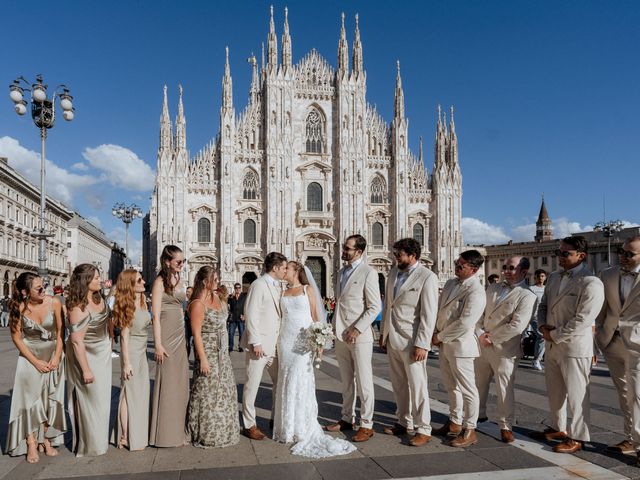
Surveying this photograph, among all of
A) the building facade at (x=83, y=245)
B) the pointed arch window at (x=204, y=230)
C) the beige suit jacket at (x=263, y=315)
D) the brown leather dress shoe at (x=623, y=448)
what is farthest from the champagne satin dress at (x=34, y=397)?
the building facade at (x=83, y=245)

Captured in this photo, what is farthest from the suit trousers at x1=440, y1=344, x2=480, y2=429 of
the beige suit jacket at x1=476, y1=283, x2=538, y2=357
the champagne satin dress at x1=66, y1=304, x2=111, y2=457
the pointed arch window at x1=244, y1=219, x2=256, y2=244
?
the pointed arch window at x1=244, y1=219, x2=256, y2=244

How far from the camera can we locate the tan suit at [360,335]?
5.59 m

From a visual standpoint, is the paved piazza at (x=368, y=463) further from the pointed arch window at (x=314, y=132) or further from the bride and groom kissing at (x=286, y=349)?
the pointed arch window at (x=314, y=132)

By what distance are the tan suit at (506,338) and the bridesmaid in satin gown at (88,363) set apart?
13.3 feet

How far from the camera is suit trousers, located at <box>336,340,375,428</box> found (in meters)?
5.58

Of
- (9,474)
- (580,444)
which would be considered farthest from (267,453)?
(580,444)

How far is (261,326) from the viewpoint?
5637mm

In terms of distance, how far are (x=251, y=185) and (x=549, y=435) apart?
32395 millimetres

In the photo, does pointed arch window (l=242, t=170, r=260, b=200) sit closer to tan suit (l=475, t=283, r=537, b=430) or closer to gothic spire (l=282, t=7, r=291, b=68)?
gothic spire (l=282, t=7, r=291, b=68)

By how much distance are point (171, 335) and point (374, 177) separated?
34143 mm

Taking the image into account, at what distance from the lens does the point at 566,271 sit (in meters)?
5.53

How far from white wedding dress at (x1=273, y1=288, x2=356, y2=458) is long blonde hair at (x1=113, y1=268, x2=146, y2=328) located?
5.06 feet

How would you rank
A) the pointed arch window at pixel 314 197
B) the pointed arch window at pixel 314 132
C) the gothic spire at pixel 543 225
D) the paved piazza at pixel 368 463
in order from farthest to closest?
the gothic spire at pixel 543 225, the pointed arch window at pixel 314 132, the pointed arch window at pixel 314 197, the paved piazza at pixel 368 463

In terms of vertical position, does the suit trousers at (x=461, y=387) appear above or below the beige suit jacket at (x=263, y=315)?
below
